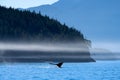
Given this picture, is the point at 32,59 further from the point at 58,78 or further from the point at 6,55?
the point at 58,78

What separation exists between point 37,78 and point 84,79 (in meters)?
6.03

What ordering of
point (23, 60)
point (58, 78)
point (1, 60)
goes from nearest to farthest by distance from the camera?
point (58, 78) → point (1, 60) → point (23, 60)

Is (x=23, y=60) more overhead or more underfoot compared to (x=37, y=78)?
more overhead

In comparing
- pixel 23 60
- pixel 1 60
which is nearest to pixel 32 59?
pixel 23 60

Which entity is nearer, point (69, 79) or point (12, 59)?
point (69, 79)

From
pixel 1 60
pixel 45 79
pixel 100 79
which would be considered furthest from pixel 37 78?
Answer: pixel 1 60

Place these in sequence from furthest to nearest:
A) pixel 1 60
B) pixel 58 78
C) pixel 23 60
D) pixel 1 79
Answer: pixel 23 60, pixel 1 60, pixel 58 78, pixel 1 79

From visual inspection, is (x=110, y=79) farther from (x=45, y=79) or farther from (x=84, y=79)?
(x=45, y=79)

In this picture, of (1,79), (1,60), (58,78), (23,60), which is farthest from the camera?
(23,60)

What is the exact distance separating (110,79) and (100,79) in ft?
4.21

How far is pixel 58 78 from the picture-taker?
273ft

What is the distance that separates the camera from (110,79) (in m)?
81.6

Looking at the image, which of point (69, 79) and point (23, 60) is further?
point (23, 60)

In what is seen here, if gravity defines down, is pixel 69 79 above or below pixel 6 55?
below
